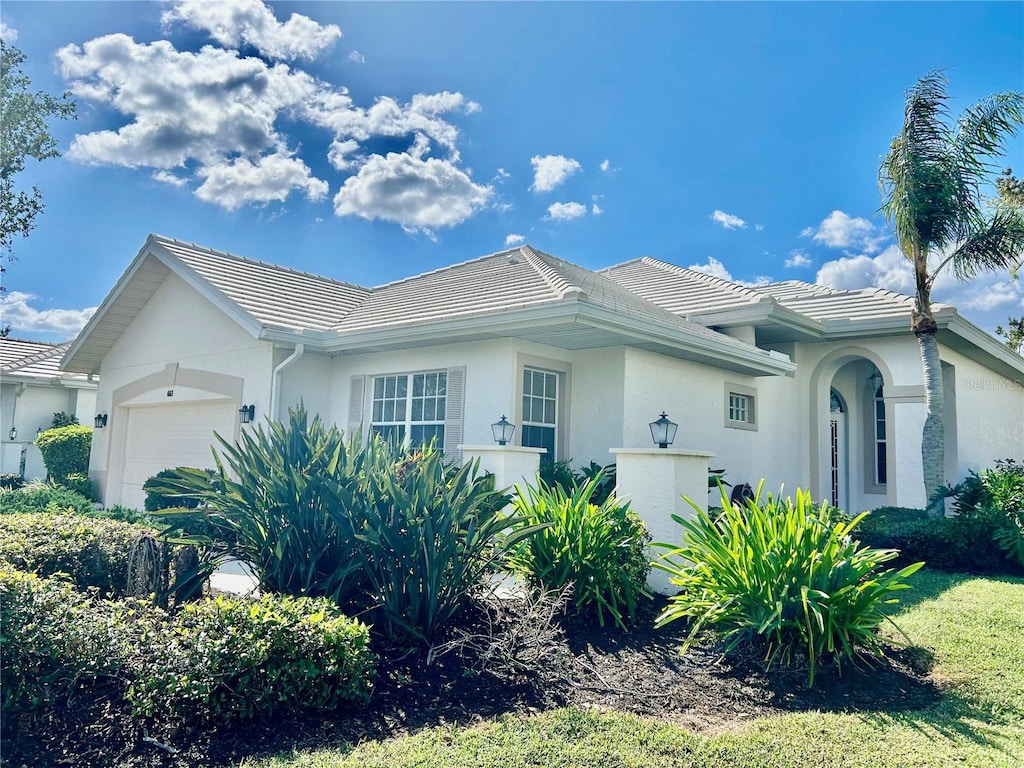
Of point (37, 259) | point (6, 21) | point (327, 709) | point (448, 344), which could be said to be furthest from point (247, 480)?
point (37, 259)

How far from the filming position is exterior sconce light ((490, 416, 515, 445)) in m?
9.52

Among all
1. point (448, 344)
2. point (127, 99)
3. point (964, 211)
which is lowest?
point (448, 344)

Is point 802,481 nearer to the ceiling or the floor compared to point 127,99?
nearer to the floor

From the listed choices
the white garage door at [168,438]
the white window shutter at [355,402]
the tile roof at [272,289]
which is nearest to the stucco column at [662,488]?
the white window shutter at [355,402]

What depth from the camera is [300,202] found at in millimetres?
14828

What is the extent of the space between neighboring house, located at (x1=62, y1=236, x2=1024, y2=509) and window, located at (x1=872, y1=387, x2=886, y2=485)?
0.04 m

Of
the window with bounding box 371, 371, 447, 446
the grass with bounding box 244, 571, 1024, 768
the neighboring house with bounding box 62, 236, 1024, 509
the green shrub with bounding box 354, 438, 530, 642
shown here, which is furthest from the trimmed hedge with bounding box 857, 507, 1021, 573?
the green shrub with bounding box 354, 438, 530, 642

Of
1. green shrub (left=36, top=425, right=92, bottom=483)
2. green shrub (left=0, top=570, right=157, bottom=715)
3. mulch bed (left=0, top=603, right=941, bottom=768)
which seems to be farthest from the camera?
green shrub (left=36, top=425, right=92, bottom=483)

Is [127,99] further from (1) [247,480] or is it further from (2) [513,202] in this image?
(1) [247,480]

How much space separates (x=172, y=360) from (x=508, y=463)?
8624 millimetres

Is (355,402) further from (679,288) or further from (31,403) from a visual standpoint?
(31,403)

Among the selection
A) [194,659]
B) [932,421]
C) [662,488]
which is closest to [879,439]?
[932,421]

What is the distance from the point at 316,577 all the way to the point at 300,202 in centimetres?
1100

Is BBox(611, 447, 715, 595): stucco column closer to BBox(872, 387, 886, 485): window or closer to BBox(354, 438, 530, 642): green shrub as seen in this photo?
BBox(354, 438, 530, 642): green shrub
